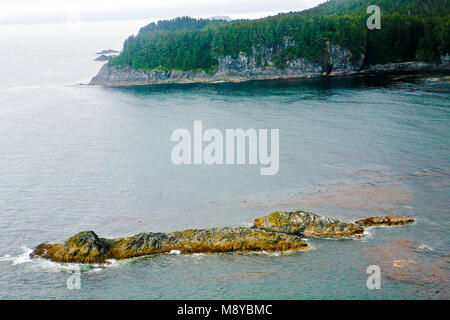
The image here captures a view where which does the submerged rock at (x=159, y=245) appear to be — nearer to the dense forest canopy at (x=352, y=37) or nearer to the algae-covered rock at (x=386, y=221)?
the algae-covered rock at (x=386, y=221)

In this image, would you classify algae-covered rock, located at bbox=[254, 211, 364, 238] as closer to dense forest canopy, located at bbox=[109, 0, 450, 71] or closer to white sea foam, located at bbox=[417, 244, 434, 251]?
white sea foam, located at bbox=[417, 244, 434, 251]

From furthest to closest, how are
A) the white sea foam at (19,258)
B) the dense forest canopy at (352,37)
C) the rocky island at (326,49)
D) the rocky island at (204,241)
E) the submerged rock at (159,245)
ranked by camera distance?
the rocky island at (326,49)
the dense forest canopy at (352,37)
the white sea foam at (19,258)
the rocky island at (204,241)
the submerged rock at (159,245)

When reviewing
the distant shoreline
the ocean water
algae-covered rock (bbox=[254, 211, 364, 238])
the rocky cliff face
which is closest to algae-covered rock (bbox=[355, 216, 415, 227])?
the ocean water

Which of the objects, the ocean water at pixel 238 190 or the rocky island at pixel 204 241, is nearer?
the ocean water at pixel 238 190

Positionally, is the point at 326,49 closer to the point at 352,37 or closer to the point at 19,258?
the point at 352,37

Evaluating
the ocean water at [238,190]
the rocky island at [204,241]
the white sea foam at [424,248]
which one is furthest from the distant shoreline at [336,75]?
the rocky island at [204,241]

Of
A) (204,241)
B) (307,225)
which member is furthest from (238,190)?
(204,241)

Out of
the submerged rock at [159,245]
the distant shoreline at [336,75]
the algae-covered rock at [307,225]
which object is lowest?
the submerged rock at [159,245]
